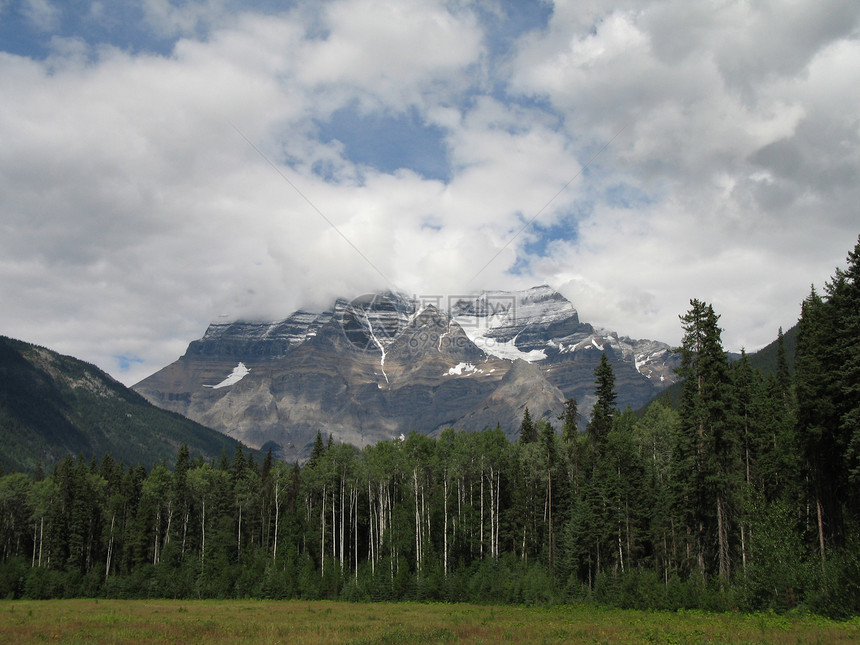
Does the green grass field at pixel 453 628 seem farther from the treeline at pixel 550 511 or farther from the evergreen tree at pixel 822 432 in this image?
the evergreen tree at pixel 822 432

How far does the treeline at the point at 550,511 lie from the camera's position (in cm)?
3703

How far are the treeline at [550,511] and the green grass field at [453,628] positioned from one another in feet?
13.3

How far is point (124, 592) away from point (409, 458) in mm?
38141

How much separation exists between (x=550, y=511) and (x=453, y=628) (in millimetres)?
29648

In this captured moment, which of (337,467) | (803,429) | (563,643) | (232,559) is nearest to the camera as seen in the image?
(563,643)

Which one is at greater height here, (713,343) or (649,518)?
(713,343)

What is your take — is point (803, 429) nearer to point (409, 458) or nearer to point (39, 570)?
point (409, 458)

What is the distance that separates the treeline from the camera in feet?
121

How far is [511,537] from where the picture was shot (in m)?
69.5

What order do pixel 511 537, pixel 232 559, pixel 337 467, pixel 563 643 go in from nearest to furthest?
1. pixel 563 643
2. pixel 511 537
3. pixel 337 467
4. pixel 232 559

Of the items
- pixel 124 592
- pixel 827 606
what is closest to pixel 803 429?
pixel 827 606

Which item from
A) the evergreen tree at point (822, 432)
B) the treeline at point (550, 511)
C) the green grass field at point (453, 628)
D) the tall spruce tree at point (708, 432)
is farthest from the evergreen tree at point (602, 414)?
the evergreen tree at point (822, 432)

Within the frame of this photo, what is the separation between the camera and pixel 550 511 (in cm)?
6169

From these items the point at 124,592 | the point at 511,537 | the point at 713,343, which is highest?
the point at 713,343
